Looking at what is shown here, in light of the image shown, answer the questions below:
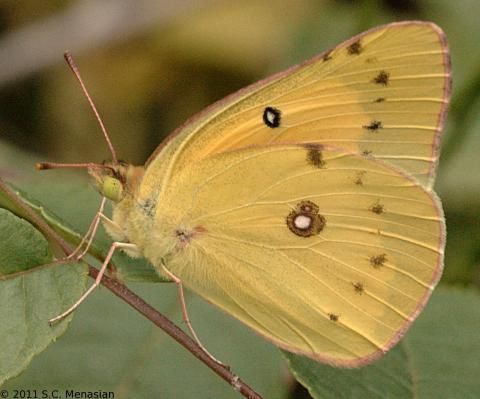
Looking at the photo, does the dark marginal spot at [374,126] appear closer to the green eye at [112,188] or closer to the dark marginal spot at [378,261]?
the dark marginal spot at [378,261]

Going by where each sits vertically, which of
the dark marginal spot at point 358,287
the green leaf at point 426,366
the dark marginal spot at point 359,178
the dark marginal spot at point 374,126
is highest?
the dark marginal spot at point 374,126

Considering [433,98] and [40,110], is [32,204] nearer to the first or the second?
[433,98]

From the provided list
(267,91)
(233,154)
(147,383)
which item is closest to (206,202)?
(233,154)

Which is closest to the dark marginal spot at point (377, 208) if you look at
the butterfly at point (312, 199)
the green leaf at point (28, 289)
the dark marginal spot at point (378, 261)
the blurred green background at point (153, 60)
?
the butterfly at point (312, 199)

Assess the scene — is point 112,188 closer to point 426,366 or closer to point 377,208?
point 377,208

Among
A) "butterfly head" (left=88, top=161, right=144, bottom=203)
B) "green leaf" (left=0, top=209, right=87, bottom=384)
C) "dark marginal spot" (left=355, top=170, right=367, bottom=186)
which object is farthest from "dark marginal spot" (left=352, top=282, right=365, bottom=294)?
"green leaf" (left=0, top=209, right=87, bottom=384)

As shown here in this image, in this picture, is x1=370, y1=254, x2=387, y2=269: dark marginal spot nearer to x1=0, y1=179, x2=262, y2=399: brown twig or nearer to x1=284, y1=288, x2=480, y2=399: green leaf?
x1=284, y1=288, x2=480, y2=399: green leaf

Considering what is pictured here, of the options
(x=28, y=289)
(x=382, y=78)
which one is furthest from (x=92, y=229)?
(x=382, y=78)
